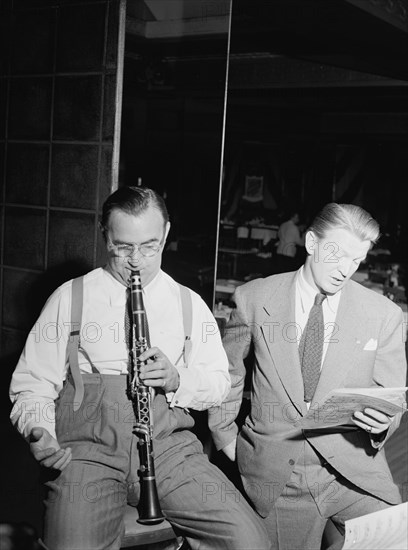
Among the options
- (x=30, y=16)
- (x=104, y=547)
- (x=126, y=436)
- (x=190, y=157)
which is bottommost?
(x=104, y=547)

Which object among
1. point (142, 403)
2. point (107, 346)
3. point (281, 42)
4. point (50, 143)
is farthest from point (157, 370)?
point (281, 42)

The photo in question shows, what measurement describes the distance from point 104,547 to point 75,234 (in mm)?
2020

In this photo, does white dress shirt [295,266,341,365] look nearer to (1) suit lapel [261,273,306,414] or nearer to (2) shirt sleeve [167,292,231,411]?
(1) suit lapel [261,273,306,414]

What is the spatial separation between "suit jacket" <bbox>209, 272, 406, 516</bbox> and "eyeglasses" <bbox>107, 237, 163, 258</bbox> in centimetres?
47

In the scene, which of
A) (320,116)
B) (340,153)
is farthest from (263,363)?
(340,153)

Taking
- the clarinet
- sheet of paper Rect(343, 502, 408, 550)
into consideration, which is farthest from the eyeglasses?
sheet of paper Rect(343, 502, 408, 550)

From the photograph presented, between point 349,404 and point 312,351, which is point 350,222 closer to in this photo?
point 312,351

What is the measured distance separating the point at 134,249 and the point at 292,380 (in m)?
0.74

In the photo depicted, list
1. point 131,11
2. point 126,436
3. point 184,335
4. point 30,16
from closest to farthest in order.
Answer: point 126,436
point 184,335
point 131,11
point 30,16

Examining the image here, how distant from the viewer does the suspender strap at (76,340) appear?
238 cm

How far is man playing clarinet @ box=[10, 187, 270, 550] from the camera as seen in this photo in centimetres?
227

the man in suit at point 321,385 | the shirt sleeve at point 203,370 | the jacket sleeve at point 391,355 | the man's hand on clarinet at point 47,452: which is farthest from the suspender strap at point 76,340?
the jacket sleeve at point 391,355

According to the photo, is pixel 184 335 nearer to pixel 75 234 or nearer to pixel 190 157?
pixel 75 234

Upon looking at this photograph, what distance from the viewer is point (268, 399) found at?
2.61 meters
